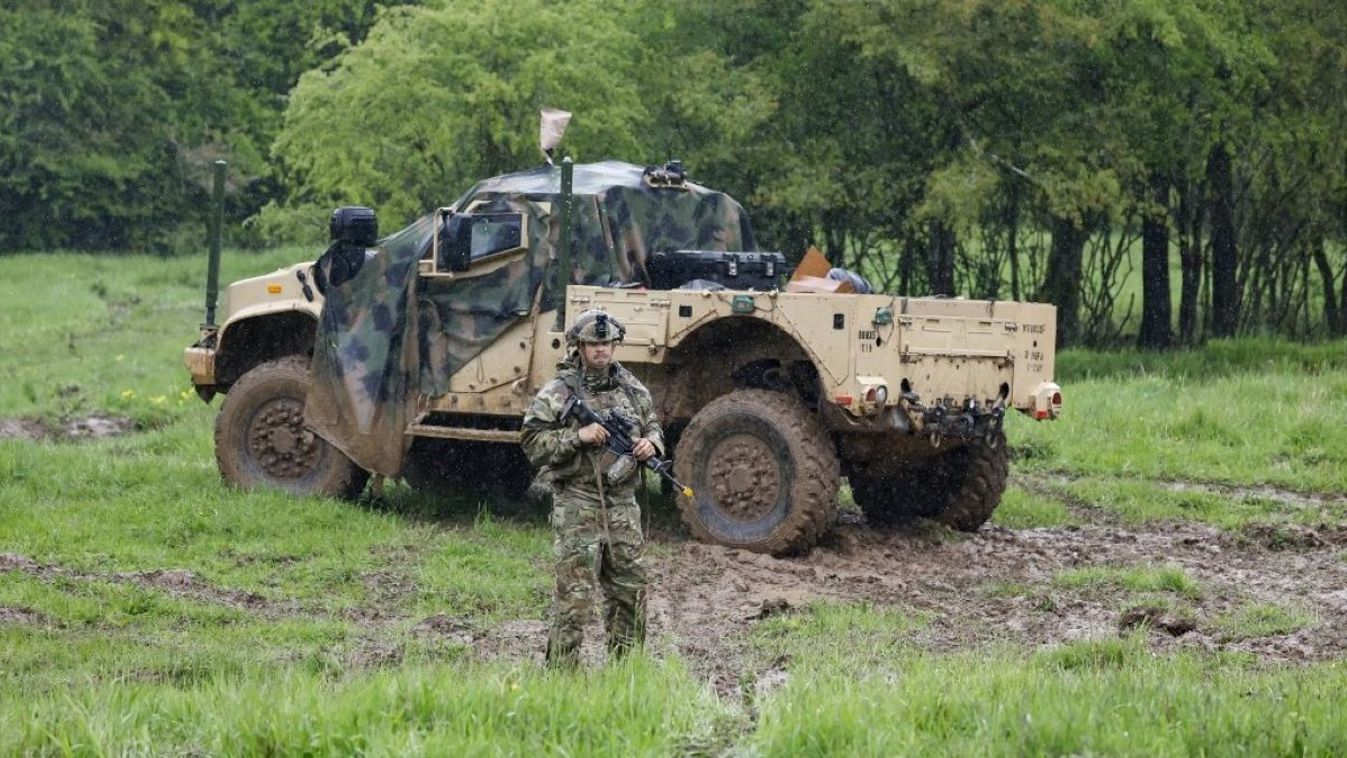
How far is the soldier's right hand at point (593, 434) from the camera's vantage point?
8.34 metres

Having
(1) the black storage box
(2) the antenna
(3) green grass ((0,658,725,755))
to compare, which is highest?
(2) the antenna

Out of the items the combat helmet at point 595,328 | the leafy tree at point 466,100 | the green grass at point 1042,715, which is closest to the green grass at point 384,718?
the green grass at point 1042,715

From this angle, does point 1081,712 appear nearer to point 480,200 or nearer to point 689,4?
point 480,200

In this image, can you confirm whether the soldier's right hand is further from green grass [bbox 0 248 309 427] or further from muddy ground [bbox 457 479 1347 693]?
green grass [bbox 0 248 309 427]

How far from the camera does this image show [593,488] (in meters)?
8.57

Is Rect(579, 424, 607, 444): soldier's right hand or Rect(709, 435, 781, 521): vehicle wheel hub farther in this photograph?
Rect(709, 435, 781, 521): vehicle wheel hub

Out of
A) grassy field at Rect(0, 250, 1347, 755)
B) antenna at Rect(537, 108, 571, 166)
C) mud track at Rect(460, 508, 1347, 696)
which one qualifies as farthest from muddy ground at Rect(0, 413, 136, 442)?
mud track at Rect(460, 508, 1347, 696)

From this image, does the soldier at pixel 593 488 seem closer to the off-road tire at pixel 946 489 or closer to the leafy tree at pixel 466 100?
the off-road tire at pixel 946 489

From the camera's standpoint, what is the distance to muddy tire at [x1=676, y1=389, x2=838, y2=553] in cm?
1194

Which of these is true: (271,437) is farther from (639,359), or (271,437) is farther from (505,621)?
(505,621)

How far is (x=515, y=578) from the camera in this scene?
37.0ft

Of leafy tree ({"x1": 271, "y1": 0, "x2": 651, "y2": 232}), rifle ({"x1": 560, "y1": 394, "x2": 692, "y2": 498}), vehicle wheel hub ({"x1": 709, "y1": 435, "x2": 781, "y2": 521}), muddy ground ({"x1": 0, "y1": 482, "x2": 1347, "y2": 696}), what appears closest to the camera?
rifle ({"x1": 560, "y1": 394, "x2": 692, "y2": 498})

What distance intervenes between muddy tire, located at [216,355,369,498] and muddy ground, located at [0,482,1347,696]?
2218 millimetres

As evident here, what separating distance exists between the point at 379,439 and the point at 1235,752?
310 inches
